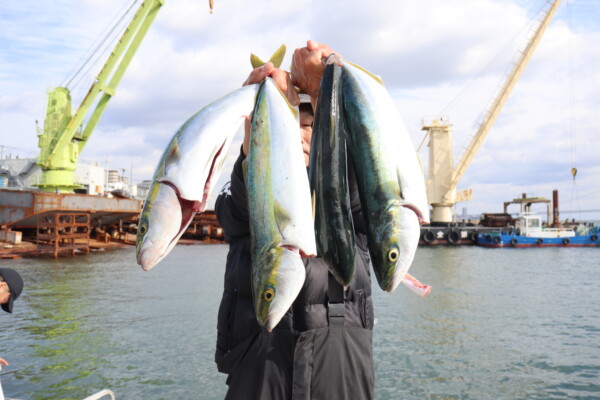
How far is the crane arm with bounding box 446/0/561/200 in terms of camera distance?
50.6 metres

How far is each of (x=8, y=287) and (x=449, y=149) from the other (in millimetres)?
51438

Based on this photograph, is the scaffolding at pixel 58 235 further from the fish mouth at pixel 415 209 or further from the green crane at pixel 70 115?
the fish mouth at pixel 415 209

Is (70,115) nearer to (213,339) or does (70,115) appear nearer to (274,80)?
(213,339)

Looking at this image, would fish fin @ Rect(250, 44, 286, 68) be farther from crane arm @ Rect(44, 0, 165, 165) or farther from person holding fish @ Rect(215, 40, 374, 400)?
crane arm @ Rect(44, 0, 165, 165)

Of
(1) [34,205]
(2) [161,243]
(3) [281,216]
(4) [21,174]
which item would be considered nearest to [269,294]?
(3) [281,216]

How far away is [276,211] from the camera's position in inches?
78.6

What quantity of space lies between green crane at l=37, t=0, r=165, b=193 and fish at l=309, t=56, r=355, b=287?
37487mm

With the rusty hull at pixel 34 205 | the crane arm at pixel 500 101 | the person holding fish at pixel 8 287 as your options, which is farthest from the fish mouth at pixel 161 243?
the crane arm at pixel 500 101

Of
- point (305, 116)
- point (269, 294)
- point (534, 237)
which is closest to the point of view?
point (269, 294)

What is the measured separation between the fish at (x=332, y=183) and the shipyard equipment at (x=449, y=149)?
164ft

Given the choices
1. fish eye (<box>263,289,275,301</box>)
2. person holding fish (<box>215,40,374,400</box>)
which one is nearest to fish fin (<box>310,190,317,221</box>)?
person holding fish (<box>215,40,374,400</box>)

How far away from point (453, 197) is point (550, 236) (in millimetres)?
10218

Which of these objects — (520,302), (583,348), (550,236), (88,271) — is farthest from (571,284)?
(550,236)

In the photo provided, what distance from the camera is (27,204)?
2805cm
